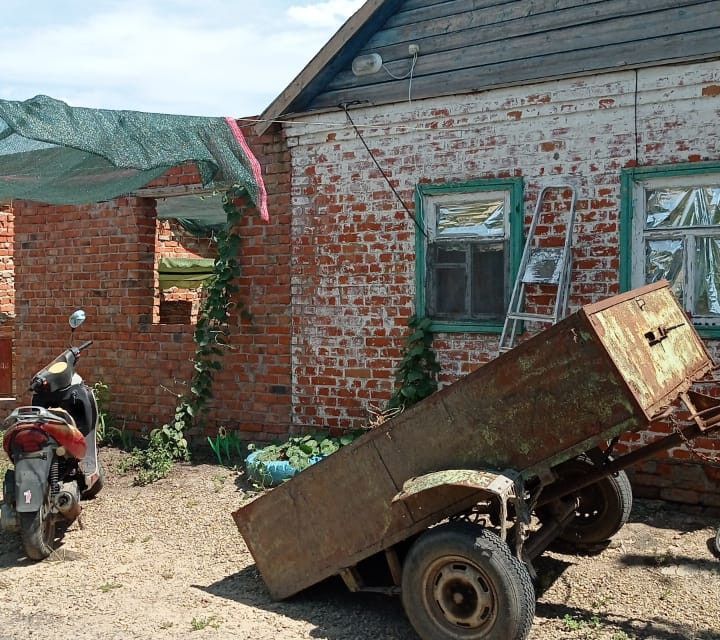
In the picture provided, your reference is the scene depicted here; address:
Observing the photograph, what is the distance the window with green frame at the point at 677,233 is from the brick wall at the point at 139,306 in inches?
129

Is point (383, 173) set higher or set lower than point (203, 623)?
higher

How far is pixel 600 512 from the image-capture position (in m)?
4.96

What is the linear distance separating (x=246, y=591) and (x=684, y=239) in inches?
162

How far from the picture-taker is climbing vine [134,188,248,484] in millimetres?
8070

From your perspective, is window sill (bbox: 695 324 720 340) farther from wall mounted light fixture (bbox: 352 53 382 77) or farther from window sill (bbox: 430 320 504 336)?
wall mounted light fixture (bbox: 352 53 382 77)

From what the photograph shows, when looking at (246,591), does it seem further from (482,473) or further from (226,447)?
(226,447)

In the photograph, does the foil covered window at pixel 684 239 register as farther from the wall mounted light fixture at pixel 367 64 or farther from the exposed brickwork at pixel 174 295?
the exposed brickwork at pixel 174 295

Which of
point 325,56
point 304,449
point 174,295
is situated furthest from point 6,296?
point 325,56

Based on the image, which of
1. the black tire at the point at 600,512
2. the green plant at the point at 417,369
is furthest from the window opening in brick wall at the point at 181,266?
the black tire at the point at 600,512

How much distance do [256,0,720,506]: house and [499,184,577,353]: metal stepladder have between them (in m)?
0.11

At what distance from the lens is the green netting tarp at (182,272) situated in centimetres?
1253

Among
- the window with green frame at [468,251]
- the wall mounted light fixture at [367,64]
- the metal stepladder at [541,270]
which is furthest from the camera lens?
the wall mounted light fixture at [367,64]

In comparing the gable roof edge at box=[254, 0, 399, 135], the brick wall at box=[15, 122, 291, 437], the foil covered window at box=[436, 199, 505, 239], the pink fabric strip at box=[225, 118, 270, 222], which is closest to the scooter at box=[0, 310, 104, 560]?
the pink fabric strip at box=[225, 118, 270, 222]

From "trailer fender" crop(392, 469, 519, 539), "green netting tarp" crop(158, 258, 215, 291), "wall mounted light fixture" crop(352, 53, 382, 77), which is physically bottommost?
"trailer fender" crop(392, 469, 519, 539)
